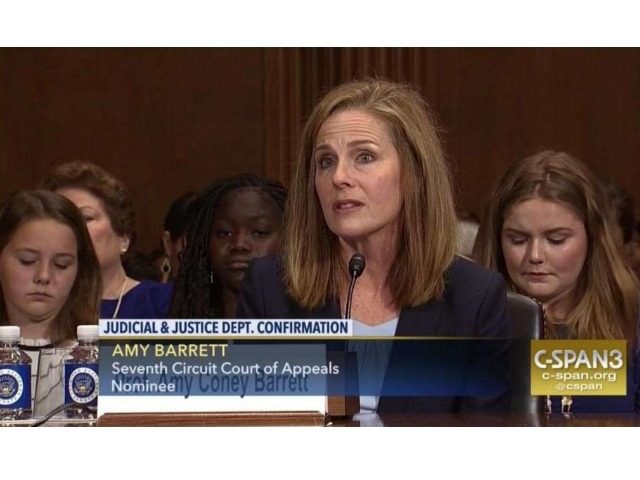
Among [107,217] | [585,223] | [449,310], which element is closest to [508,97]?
[585,223]

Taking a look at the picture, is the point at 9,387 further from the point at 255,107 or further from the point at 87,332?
the point at 255,107

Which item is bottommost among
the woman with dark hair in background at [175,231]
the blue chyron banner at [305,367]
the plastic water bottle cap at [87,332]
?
the blue chyron banner at [305,367]

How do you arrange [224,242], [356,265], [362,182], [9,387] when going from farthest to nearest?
[224,242]
[362,182]
[356,265]
[9,387]

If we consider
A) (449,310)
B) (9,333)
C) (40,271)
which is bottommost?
(9,333)

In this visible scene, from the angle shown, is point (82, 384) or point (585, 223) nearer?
point (82, 384)

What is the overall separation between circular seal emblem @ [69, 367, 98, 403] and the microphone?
2.44ft

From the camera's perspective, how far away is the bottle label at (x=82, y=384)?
411 cm

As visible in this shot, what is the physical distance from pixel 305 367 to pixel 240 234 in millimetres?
508

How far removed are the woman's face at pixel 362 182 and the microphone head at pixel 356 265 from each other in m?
0.11

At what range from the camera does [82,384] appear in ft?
13.5

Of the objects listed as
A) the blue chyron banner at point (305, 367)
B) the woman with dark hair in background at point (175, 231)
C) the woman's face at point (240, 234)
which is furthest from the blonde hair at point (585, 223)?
the woman with dark hair in background at point (175, 231)

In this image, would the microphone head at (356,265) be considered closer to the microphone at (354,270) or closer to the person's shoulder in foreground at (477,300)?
the microphone at (354,270)

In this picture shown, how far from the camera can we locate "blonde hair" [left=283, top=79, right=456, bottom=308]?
4.30m

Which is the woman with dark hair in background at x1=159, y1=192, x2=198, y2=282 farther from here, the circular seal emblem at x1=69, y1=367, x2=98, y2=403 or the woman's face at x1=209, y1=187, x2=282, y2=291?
the circular seal emblem at x1=69, y1=367, x2=98, y2=403
